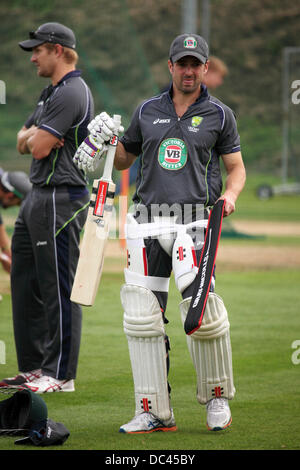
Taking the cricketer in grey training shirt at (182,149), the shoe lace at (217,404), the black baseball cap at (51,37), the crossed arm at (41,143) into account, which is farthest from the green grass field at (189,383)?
the black baseball cap at (51,37)

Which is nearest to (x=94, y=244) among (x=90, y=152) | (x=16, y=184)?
(x=90, y=152)

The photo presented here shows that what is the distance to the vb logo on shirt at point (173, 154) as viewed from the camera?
16.3ft

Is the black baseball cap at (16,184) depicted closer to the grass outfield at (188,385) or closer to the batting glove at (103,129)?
the grass outfield at (188,385)

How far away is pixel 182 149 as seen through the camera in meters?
4.96

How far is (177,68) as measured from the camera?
5.02 metres

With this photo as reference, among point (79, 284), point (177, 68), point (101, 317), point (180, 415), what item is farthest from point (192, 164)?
point (101, 317)

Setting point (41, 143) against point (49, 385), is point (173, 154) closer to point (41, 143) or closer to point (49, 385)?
point (41, 143)

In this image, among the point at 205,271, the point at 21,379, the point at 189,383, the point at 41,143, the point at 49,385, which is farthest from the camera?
the point at 189,383

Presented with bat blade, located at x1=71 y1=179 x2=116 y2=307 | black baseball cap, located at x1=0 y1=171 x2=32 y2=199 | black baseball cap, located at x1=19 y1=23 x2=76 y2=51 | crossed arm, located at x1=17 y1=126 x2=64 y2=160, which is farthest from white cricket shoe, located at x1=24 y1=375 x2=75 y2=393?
black baseball cap, located at x1=0 y1=171 x2=32 y2=199

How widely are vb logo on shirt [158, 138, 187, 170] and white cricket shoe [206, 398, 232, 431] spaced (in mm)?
1322

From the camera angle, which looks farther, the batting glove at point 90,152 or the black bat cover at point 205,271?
the batting glove at point 90,152

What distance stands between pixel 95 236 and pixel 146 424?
1.08 meters

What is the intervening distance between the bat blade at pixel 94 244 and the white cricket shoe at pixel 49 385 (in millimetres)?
1020

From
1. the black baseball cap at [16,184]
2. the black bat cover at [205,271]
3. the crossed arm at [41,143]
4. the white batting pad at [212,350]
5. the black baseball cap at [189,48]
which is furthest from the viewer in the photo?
the black baseball cap at [16,184]
